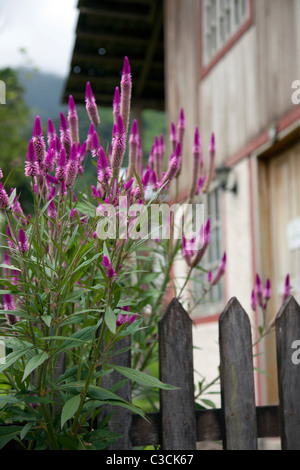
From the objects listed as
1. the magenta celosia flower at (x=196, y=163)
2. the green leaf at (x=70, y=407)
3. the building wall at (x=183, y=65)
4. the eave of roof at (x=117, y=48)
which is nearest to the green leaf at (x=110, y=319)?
the green leaf at (x=70, y=407)

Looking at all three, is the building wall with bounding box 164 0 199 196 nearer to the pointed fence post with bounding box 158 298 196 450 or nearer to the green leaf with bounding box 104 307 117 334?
the pointed fence post with bounding box 158 298 196 450

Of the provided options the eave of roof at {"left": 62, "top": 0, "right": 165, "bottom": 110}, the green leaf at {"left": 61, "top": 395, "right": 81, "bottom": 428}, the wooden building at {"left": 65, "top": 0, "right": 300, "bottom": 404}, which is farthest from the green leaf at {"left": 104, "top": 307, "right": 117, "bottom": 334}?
the eave of roof at {"left": 62, "top": 0, "right": 165, "bottom": 110}

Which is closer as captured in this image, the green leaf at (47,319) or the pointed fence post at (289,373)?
the green leaf at (47,319)

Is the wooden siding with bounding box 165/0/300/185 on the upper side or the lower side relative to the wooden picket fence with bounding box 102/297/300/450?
upper

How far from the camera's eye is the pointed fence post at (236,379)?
2.15 m

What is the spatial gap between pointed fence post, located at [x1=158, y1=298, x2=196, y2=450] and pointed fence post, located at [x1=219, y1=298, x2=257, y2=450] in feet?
0.43

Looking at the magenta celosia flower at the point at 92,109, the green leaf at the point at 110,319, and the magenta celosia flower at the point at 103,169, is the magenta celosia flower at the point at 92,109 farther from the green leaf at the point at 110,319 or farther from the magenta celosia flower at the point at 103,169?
the green leaf at the point at 110,319

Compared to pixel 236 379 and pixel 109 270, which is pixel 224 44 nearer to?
pixel 236 379

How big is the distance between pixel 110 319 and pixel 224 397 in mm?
893

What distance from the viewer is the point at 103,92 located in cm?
1218

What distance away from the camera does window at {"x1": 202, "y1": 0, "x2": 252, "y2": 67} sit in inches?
255

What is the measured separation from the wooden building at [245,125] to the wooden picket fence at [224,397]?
1.69 meters

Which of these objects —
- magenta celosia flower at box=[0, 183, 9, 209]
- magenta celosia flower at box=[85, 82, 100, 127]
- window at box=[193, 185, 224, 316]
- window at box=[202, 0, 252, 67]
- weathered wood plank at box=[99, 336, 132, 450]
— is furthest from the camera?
window at box=[193, 185, 224, 316]

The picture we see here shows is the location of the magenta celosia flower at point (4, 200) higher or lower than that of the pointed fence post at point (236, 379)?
higher
